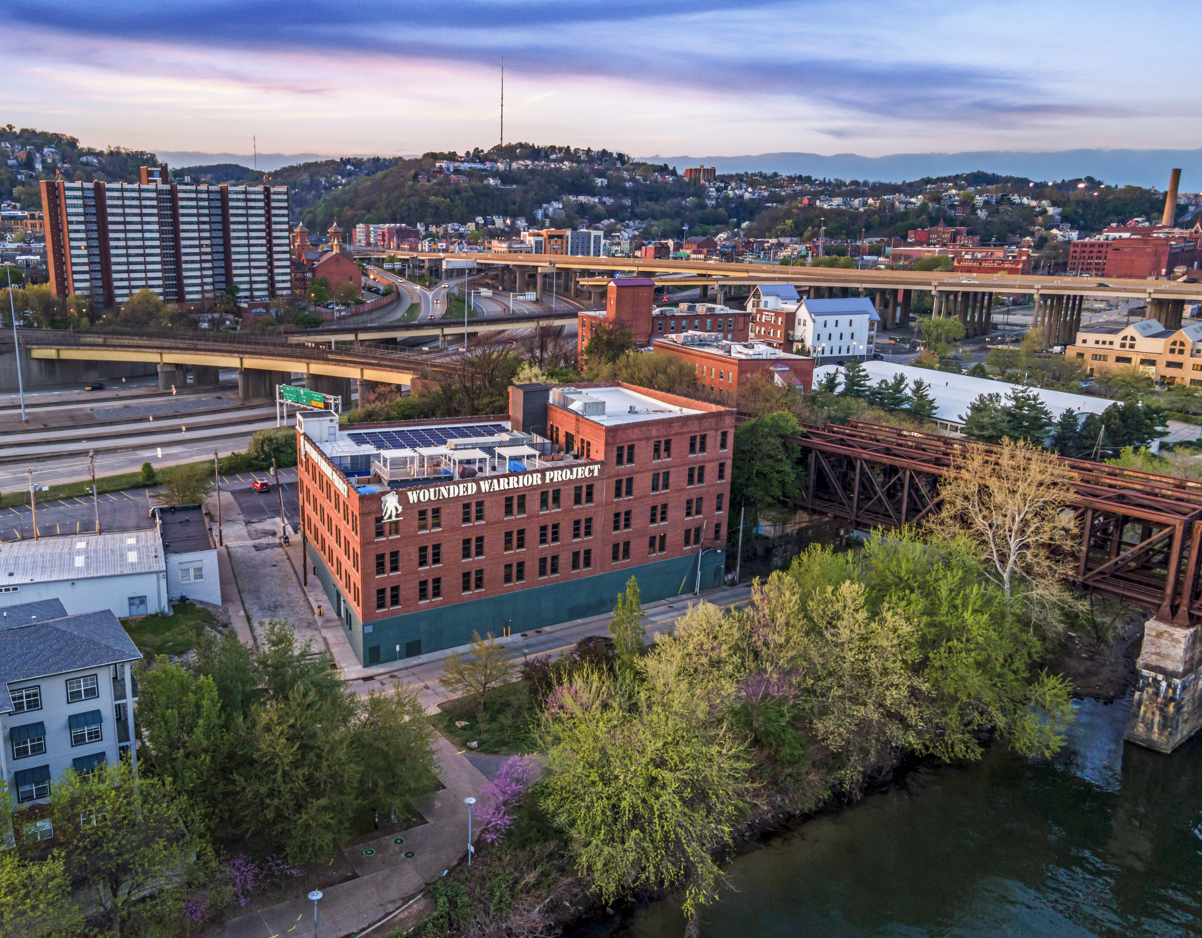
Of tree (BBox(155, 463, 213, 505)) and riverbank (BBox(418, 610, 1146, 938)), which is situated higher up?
tree (BBox(155, 463, 213, 505))

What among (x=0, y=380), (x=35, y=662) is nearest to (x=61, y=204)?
(x=0, y=380)

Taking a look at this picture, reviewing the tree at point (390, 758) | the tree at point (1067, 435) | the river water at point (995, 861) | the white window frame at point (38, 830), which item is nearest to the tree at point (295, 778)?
the tree at point (390, 758)

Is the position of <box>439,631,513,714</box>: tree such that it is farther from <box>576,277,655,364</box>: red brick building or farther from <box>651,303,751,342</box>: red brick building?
<box>651,303,751,342</box>: red brick building

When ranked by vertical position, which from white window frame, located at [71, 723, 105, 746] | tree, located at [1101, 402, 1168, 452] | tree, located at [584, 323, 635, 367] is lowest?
white window frame, located at [71, 723, 105, 746]

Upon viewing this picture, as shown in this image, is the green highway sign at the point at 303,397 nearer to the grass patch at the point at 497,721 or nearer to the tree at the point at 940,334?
the grass patch at the point at 497,721

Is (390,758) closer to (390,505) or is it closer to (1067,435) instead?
(390,505)

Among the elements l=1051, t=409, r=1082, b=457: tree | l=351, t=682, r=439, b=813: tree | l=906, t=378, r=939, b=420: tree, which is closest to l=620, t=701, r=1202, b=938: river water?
l=351, t=682, r=439, b=813: tree
